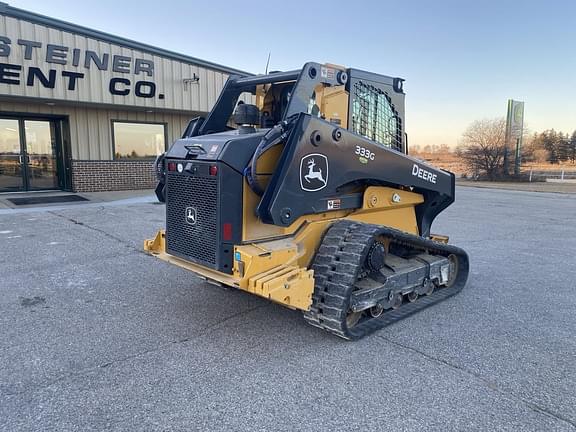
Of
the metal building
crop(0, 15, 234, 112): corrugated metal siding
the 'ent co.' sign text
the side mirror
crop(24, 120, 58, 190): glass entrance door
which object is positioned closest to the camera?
the side mirror

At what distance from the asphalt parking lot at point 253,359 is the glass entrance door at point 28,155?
8621 mm

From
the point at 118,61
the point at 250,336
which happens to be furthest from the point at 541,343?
the point at 118,61

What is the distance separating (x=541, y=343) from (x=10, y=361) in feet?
14.4

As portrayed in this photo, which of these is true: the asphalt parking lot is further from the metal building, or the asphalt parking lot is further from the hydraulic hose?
the metal building

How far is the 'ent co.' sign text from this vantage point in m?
11.2

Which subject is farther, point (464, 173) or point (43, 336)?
point (464, 173)

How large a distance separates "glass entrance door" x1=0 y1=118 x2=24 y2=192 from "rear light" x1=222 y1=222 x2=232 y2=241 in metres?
12.4

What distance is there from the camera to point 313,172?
12.3 ft

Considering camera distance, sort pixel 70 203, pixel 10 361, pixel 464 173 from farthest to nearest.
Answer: pixel 464 173
pixel 70 203
pixel 10 361

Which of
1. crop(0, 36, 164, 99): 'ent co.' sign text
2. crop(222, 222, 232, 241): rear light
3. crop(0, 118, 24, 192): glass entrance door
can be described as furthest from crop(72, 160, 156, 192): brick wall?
crop(222, 222, 232, 241): rear light

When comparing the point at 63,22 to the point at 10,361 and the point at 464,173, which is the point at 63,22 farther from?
the point at 464,173

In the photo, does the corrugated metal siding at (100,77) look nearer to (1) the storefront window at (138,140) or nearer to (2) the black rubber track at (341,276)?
(1) the storefront window at (138,140)

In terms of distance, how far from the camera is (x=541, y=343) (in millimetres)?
3822

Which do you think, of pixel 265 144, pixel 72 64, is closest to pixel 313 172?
pixel 265 144
